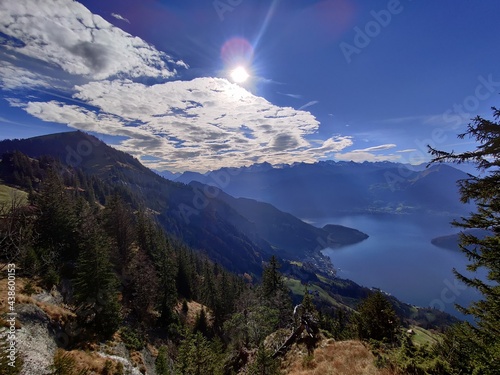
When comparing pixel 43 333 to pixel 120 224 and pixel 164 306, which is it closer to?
pixel 164 306

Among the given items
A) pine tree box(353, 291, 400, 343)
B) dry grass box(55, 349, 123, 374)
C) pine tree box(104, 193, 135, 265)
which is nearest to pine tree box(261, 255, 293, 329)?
pine tree box(353, 291, 400, 343)

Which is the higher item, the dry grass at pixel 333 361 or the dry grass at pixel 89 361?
the dry grass at pixel 333 361

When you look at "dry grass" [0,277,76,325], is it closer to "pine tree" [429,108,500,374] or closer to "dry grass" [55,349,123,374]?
"dry grass" [55,349,123,374]

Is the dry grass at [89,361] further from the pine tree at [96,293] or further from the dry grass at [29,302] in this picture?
the pine tree at [96,293]

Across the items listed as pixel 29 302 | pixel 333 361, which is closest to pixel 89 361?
pixel 29 302

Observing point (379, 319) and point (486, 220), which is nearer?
point (486, 220)

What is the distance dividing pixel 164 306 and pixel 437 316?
→ 734ft

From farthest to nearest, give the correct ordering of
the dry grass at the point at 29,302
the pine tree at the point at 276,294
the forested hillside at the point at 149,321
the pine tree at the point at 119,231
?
the pine tree at the point at 119,231, the pine tree at the point at 276,294, the dry grass at the point at 29,302, the forested hillside at the point at 149,321

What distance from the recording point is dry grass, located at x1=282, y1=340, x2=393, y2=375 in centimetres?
1488

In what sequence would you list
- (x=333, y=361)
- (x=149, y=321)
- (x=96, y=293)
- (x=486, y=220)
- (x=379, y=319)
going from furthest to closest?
(x=149, y=321) → (x=96, y=293) → (x=379, y=319) → (x=333, y=361) → (x=486, y=220)

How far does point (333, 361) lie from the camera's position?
17.0 meters

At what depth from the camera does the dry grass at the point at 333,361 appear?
14884 millimetres

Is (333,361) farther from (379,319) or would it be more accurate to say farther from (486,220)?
(379,319)

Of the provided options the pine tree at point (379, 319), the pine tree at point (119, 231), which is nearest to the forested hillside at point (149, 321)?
the pine tree at point (379, 319)
